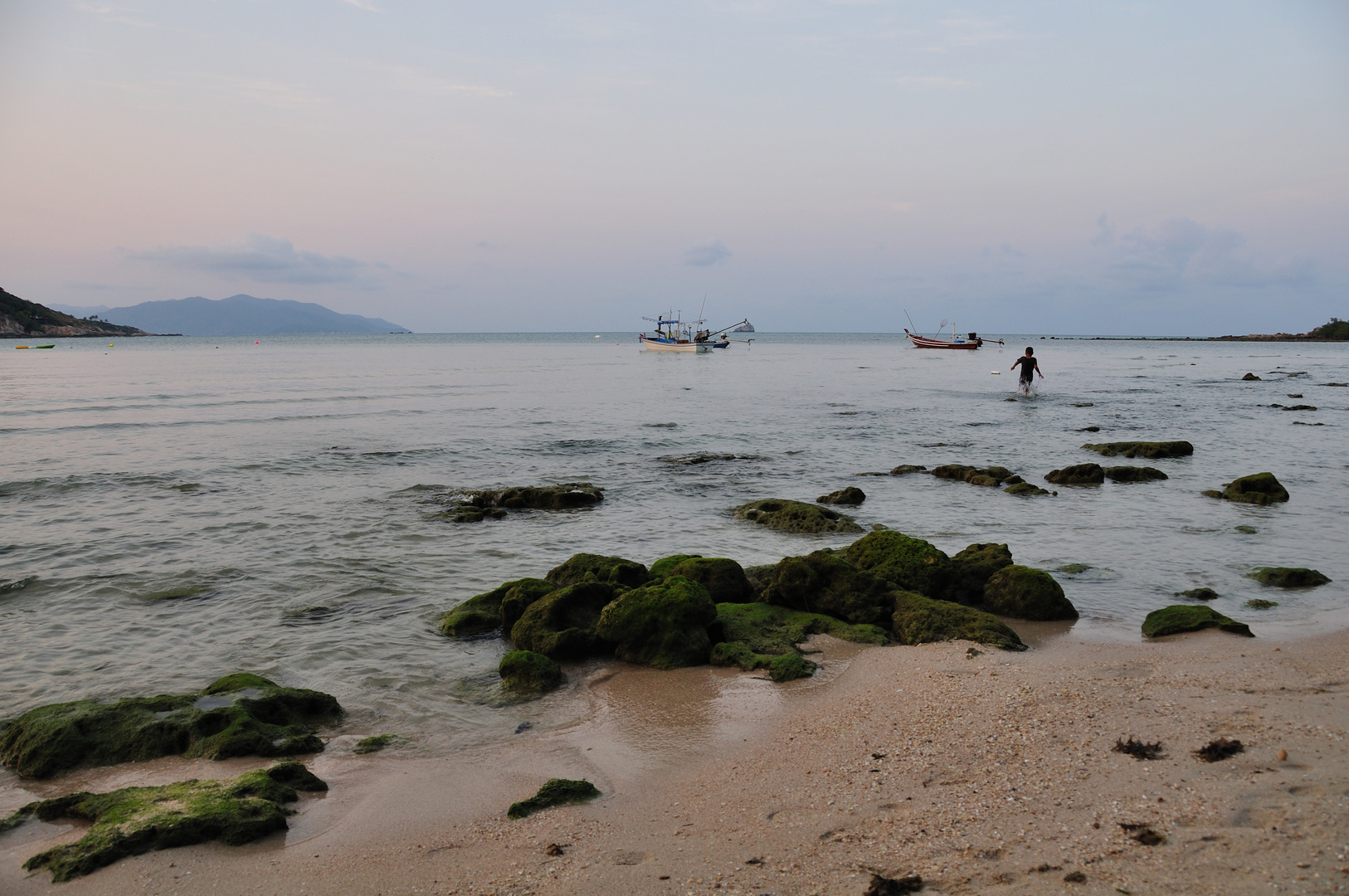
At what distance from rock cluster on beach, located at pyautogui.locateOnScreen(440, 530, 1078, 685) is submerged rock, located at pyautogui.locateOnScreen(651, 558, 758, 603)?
1 cm

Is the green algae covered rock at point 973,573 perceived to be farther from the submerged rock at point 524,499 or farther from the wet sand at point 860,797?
the submerged rock at point 524,499

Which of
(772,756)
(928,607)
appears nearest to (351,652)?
(772,756)

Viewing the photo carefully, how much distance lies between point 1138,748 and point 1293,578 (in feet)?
22.0

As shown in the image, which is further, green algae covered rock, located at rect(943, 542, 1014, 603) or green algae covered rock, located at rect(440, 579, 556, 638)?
green algae covered rock, located at rect(943, 542, 1014, 603)

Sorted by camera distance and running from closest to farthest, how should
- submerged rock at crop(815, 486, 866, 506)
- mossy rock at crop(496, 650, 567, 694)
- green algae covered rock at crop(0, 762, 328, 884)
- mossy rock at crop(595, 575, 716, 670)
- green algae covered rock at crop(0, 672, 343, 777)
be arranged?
green algae covered rock at crop(0, 762, 328, 884)
green algae covered rock at crop(0, 672, 343, 777)
mossy rock at crop(496, 650, 567, 694)
mossy rock at crop(595, 575, 716, 670)
submerged rock at crop(815, 486, 866, 506)

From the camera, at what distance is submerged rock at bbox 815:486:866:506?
15.6 meters

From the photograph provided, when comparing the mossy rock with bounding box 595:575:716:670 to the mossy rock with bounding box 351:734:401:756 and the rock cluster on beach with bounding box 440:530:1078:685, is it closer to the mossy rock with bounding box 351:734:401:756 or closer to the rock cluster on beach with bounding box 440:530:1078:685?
the rock cluster on beach with bounding box 440:530:1078:685

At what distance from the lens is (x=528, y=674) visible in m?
7.49

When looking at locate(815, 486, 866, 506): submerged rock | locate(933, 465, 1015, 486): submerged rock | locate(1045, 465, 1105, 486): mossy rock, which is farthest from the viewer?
locate(933, 465, 1015, 486): submerged rock

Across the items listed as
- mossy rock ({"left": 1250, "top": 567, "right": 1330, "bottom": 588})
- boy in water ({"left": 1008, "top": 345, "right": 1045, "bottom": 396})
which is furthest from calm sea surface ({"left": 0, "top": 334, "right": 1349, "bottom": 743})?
boy in water ({"left": 1008, "top": 345, "right": 1045, "bottom": 396})

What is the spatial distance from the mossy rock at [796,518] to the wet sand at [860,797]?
6.31 metres

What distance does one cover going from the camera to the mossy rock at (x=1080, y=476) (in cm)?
1728

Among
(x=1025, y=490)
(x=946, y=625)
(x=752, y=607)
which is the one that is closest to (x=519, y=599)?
(x=752, y=607)

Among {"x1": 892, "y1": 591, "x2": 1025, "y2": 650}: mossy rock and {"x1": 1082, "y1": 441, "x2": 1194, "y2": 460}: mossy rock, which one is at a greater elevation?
{"x1": 1082, "y1": 441, "x2": 1194, "y2": 460}: mossy rock
